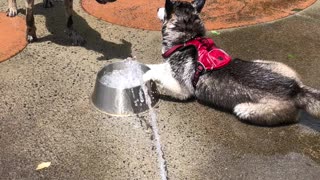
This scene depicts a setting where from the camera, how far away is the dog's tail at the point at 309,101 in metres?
4.41

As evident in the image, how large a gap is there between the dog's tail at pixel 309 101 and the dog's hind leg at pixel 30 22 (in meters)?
4.02

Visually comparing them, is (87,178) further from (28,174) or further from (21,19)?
(21,19)

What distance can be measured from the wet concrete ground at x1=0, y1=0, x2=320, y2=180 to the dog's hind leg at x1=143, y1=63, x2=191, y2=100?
6.1 inches

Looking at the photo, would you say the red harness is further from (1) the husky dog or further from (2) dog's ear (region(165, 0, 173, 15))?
(2) dog's ear (region(165, 0, 173, 15))

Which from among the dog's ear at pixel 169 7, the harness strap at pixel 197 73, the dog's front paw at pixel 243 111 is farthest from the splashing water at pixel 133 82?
the dog's front paw at pixel 243 111

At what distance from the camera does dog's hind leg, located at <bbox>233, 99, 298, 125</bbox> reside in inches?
177

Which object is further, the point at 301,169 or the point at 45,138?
the point at 45,138

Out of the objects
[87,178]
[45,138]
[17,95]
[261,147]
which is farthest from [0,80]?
[261,147]

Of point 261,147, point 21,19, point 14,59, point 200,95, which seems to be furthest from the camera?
point 21,19

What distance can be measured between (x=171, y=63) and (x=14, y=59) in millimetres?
2392

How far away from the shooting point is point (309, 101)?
4.44m

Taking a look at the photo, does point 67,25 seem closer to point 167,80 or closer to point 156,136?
point 167,80

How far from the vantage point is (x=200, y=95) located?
16.4 feet

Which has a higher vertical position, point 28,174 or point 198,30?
point 198,30
